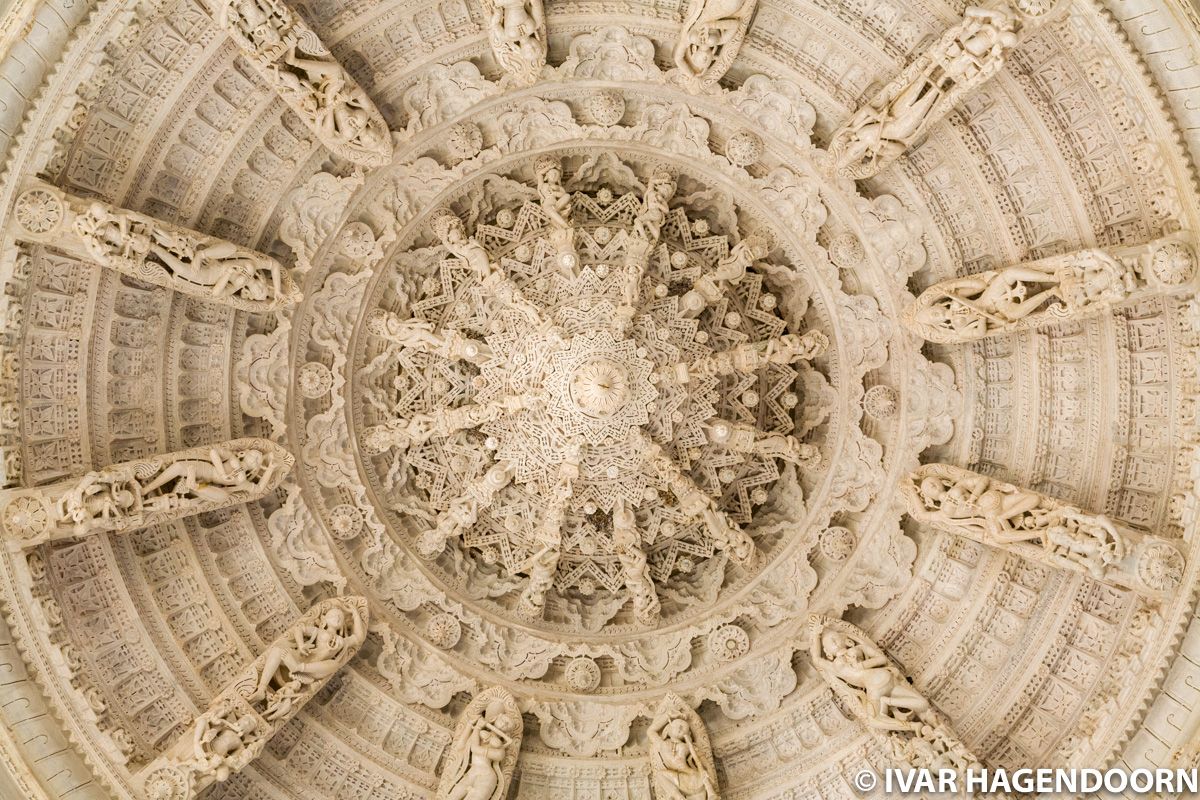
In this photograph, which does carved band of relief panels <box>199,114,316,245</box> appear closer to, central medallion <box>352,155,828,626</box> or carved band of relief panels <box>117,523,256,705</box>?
central medallion <box>352,155,828,626</box>

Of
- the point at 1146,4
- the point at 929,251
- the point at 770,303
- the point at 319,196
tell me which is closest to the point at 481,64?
the point at 319,196

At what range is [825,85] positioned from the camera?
969 cm

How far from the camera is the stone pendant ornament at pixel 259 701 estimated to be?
30.3 feet

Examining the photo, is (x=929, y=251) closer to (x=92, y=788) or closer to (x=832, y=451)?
(x=832, y=451)

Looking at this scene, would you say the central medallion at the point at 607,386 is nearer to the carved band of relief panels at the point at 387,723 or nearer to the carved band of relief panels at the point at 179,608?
the carved band of relief panels at the point at 387,723

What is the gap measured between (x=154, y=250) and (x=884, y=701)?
837 centimetres

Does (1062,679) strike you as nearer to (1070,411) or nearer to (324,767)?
(1070,411)

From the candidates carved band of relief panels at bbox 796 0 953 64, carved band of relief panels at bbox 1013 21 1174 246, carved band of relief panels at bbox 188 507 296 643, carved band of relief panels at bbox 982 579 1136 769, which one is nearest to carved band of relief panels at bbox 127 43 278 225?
carved band of relief panels at bbox 188 507 296 643

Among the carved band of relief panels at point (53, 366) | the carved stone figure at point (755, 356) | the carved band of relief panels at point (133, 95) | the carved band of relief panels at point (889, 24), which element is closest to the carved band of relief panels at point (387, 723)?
the carved band of relief panels at point (53, 366)

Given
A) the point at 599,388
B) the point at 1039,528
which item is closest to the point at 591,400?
the point at 599,388

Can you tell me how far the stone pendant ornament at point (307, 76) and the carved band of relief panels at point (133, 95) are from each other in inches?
17.4

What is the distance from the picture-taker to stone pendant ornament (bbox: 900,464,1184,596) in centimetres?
871

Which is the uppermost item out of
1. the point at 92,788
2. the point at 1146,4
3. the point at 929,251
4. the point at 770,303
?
the point at 1146,4

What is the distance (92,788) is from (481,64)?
8.04 meters
